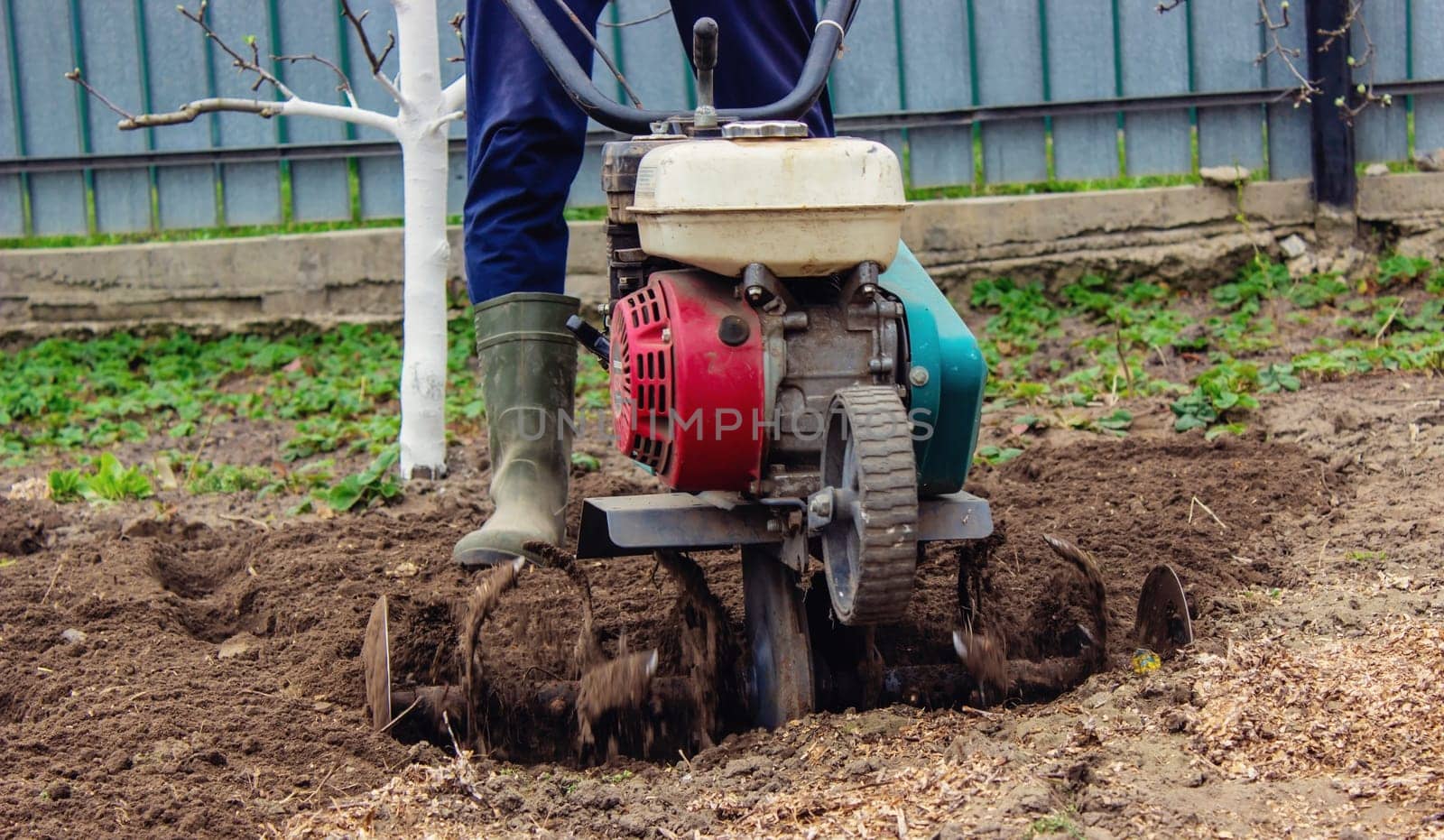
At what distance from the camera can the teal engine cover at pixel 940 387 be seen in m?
2.38

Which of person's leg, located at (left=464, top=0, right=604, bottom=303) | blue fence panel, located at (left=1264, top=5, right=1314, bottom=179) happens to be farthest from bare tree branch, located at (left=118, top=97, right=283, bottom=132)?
blue fence panel, located at (left=1264, top=5, right=1314, bottom=179)

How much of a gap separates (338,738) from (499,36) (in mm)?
1384

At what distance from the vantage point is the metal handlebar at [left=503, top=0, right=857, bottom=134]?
Answer: 2.46 m

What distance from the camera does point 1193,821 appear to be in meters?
1.89

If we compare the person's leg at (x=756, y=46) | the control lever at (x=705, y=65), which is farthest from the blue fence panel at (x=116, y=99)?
the control lever at (x=705, y=65)

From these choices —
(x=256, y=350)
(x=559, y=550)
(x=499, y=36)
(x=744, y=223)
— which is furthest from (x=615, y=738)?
(x=256, y=350)

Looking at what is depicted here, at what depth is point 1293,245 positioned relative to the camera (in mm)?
6066

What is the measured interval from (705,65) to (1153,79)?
4265 millimetres

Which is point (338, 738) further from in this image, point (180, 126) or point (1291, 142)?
point (1291, 142)

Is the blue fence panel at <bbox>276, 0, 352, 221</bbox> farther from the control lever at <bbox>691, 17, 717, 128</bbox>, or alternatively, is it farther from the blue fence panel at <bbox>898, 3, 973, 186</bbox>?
the control lever at <bbox>691, 17, 717, 128</bbox>

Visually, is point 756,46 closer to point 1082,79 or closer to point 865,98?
point 865,98

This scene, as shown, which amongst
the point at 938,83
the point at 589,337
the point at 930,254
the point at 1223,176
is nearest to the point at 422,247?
the point at 589,337

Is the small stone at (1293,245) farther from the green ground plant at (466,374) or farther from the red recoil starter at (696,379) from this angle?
the red recoil starter at (696,379)

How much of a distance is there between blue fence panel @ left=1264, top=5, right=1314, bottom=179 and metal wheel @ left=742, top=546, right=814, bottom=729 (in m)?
4.36
